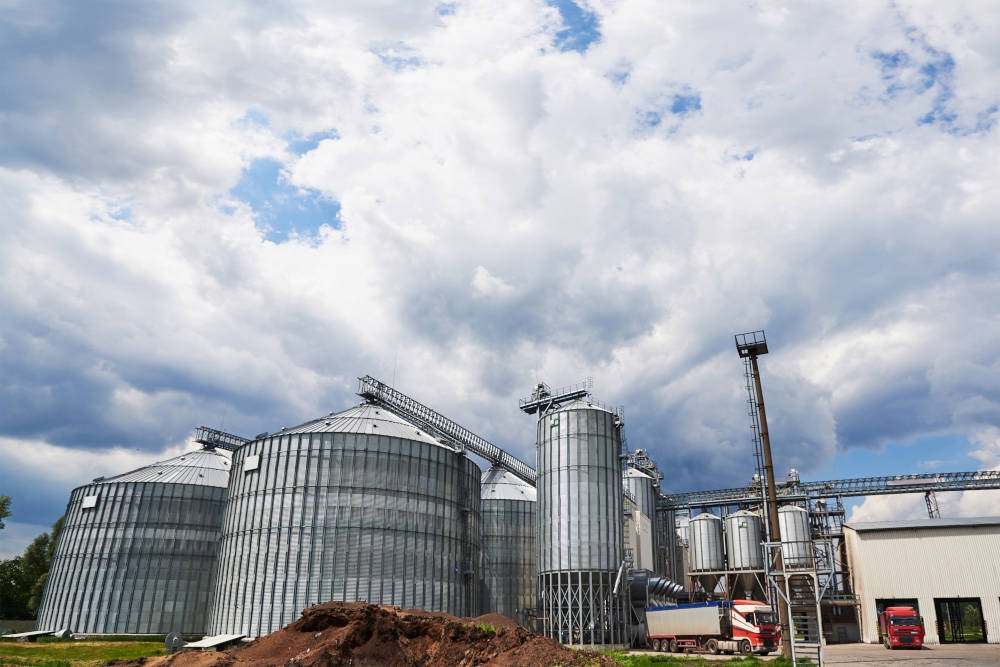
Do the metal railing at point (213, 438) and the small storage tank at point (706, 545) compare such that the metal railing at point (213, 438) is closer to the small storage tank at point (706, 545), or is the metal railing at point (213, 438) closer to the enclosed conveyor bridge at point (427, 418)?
the enclosed conveyor bridge at point (427, 418)

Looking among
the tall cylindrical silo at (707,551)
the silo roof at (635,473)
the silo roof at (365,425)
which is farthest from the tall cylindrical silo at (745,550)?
the silo roof at (365,425)

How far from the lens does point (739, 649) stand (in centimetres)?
4350

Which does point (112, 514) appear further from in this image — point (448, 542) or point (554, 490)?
point (554, 490)

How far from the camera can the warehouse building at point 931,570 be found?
160 ft

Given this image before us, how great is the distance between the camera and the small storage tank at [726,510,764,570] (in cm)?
7038

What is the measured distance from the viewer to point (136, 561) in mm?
58625

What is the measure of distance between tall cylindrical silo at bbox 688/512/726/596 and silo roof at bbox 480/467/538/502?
1950 centimetres

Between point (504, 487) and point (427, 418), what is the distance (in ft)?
47.0

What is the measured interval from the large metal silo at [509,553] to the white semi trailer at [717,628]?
66.4ft

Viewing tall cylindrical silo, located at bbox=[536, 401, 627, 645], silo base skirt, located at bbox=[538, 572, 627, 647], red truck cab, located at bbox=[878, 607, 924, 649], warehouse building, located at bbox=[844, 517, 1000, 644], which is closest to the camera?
red truck cab, located at bbox=[878, 607, 924, 649]

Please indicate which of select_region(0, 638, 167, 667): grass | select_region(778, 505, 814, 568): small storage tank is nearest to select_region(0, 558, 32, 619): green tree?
select_region(0, 638, 167, 667): grass

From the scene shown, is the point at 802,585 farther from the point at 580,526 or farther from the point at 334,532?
the point at 334,532

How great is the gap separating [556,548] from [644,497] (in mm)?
27188

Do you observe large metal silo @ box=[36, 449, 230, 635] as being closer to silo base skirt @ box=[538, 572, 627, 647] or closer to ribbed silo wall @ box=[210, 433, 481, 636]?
ribbed silo wall @ box=[210, 433, 481, 636]
